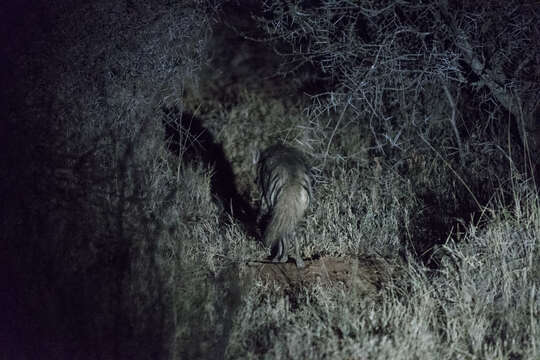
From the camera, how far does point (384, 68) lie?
23.9ft

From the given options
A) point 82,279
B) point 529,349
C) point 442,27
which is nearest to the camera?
point 529,349

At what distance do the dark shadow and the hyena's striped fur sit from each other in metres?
0.89

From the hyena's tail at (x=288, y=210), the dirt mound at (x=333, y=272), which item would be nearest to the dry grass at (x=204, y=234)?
the dirt mound at (x=333, y=272)

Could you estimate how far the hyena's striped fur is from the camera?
5738mm

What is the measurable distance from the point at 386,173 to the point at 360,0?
2.16 metres

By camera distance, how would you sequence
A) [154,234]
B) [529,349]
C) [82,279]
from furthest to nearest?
[154,234], [82,279], [529,349]

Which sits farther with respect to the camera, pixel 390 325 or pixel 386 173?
pixel 386 173

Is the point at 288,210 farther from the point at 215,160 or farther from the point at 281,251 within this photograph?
the point at 215,160

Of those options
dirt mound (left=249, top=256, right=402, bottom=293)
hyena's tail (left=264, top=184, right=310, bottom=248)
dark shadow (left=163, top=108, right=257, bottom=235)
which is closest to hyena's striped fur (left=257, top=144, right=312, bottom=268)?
hyena's tail (left=264, top=184, right=310, bottom=248)

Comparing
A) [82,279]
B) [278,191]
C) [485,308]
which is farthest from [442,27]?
[82,279]

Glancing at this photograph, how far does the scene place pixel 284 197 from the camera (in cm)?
574

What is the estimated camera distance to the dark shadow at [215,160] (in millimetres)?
7504

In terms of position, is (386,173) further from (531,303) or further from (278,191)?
(531,303)

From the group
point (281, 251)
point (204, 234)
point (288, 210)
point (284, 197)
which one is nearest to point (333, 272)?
point (281, 251)
